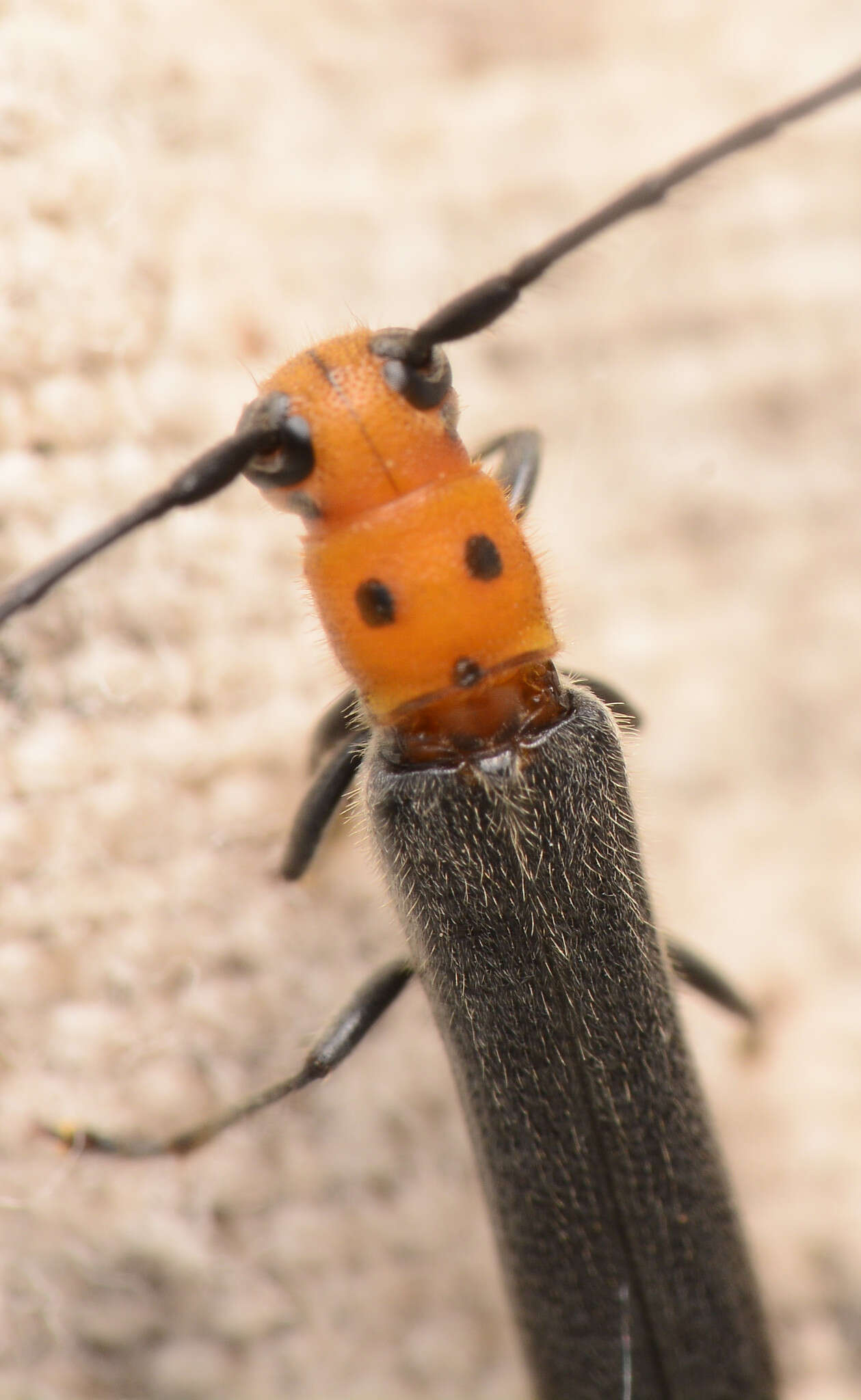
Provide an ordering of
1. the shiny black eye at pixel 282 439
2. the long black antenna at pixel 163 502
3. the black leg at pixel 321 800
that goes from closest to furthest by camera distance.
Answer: the long black antenna at pixel 163 502
the shiny black eye at pixel 282 439
the black leg at pixel 321 800

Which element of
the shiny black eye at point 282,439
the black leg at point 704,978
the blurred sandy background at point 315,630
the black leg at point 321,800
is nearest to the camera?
the shiny black eye at point 282,439

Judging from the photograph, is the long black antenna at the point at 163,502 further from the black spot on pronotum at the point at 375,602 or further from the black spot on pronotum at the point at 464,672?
the black spot on pronotum at the point at 464,672

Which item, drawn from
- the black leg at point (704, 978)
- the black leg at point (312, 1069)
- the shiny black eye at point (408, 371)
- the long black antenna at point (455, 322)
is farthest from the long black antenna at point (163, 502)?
the black leg at point (704, 978)

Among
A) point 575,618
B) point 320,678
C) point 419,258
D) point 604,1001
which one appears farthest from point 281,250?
point 604,1001

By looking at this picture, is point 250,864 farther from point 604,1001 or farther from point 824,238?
point 824,238

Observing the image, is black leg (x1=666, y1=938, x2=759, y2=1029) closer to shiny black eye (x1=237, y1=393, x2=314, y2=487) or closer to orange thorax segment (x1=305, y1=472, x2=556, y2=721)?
orange thorax segment (x1=305, y1=472, x2=556, y2=721)

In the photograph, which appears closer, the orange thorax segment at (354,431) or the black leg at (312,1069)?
the orange thorax segment at (354,431)

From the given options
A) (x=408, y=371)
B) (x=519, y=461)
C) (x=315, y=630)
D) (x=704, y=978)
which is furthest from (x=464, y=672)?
(x=704, y=978)
